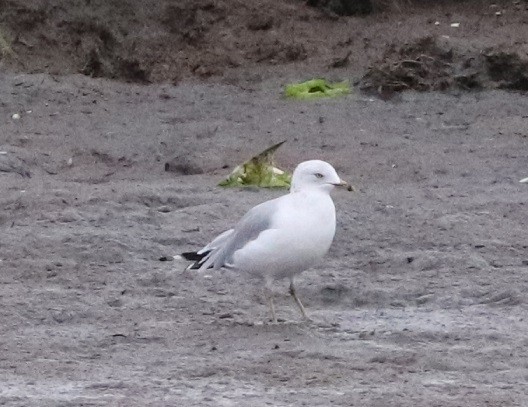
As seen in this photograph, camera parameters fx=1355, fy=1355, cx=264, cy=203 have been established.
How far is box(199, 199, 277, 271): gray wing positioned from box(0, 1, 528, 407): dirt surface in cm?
25

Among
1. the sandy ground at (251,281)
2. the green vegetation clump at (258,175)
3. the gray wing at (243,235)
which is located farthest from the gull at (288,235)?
the green vegetation clump at (258,175)

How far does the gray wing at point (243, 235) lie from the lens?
6.07 meters

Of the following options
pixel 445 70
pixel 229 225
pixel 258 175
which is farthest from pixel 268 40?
pixel 229 225

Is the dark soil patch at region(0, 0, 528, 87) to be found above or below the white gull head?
below

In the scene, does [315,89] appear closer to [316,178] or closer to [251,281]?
[251,281]

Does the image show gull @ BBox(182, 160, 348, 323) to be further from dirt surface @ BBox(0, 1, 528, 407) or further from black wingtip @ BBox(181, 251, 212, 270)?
dirt surface @ BBox(0, 1, 528, 407)

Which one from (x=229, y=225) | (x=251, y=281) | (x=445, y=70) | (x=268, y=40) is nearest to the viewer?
(x=251, y=281)

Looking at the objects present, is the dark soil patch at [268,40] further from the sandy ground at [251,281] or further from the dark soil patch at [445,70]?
the sandy ground at [251,281]

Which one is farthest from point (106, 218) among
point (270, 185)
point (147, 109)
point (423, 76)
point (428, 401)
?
point (423, 76)

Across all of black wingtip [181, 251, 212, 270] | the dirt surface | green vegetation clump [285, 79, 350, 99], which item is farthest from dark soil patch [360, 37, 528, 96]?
black wingtip [181, 251, 212, 270]

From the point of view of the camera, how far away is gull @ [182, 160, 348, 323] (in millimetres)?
5934

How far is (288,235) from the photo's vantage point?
19.4ft

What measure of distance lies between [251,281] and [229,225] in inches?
42.6

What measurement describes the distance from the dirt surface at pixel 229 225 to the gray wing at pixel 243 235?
0.82 feet
